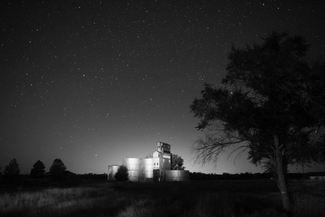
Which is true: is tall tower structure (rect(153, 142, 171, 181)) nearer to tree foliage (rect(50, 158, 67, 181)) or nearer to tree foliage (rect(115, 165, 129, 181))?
tree foliage (rect(115, 165, 129, 181))

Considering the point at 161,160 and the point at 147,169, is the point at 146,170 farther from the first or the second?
the point at 161,160

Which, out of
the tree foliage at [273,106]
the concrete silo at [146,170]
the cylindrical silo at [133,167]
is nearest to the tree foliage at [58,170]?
the cylindrical silo at [133,167]

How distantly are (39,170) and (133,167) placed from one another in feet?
112

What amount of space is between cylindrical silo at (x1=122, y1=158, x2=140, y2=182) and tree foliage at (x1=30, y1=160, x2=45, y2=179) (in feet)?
100.0

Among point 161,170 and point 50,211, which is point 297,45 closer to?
point 50,211

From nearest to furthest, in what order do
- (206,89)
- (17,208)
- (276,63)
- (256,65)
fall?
1. (276,63)
2. (256,65)
3. (206,89)
4. (17,208)

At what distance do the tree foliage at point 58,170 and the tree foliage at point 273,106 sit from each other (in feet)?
197

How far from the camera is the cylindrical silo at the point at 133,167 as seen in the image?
70750mm

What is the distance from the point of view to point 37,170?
79.4m

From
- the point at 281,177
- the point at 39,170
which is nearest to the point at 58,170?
the point at 39,170

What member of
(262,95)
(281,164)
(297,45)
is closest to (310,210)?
(281,164)

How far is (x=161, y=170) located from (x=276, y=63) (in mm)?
65305

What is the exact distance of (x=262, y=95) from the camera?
999 centimetres

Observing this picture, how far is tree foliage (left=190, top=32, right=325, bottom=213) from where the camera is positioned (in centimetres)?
884
